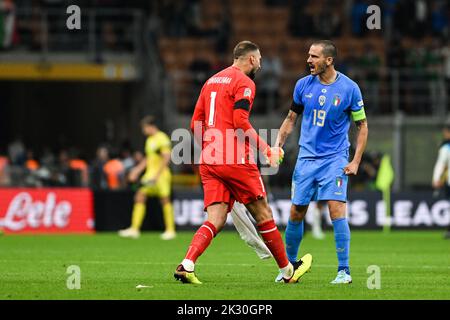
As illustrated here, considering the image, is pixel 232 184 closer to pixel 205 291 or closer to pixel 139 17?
pixel 205 291

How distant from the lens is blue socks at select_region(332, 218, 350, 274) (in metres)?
12.6

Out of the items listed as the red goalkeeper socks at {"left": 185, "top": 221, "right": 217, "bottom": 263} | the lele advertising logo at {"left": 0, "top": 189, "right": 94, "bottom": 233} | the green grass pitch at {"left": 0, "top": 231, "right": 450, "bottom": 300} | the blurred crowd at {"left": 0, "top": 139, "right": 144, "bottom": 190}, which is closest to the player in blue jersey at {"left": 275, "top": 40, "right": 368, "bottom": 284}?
the green grass pitch at {"left": 0, "top": 231, "right": 450, "bottom": 300}

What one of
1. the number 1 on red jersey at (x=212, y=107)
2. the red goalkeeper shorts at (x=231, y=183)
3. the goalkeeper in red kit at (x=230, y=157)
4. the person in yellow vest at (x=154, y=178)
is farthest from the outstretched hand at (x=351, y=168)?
the person in yellow vest at (x=154, y=178)

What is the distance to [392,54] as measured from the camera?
1258 inches

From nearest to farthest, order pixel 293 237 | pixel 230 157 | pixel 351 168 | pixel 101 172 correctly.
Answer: pixel 230 157 < pixel 351 168 < pixel 293 237 < pixel 101 172

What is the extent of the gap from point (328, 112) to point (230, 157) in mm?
1295

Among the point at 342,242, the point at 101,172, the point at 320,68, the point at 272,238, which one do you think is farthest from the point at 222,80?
the point at 101,172

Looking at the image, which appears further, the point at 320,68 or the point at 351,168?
the point at 320,68

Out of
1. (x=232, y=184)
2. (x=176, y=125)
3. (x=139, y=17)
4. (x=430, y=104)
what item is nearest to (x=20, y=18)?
(x=139, y=17)

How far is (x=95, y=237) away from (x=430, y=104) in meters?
11.2

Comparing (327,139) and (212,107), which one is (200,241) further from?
(327,139)

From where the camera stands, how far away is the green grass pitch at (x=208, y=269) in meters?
11.3

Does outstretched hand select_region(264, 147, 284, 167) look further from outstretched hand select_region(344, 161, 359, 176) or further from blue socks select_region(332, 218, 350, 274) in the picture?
blue socks select_region(332, 218, 350, 274)

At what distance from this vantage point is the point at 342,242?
12656 millimetres
